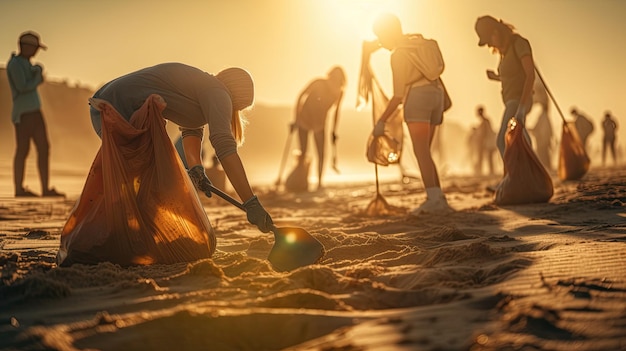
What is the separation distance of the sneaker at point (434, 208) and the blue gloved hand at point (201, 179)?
2467 millimetres

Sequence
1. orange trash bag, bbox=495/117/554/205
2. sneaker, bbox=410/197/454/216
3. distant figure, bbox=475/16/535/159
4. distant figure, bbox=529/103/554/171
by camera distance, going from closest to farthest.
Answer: sneaker, bbox=410/197/454/216, orange trash bag, bbox=495/117/554/205, distant figure, bbox=475/16/535/159, distant figure, bbox=529/103/554/171

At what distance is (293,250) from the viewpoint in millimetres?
3506

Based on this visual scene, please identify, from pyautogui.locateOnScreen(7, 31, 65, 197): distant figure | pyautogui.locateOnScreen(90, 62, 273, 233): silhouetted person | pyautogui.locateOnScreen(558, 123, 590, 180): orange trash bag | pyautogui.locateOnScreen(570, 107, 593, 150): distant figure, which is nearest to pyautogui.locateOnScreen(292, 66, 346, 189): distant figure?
pyautogui.locateOnScreen(558, 123, 590, 180): orange trash bag

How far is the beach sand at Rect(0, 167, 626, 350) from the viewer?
1.93 metres

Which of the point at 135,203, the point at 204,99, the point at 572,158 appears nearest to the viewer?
the point at 135,203

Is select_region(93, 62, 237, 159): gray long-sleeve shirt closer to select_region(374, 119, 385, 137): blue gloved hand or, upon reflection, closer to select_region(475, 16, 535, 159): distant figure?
select_region(374, 119, 385, 137): blue gloved hand

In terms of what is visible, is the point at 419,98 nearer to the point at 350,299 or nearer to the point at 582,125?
the point at 350,299

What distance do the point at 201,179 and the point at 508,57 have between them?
3818 millimetres

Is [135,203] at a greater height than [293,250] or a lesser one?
greater

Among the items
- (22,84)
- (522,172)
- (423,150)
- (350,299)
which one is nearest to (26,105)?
(22,84)

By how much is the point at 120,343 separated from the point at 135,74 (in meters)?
2.02

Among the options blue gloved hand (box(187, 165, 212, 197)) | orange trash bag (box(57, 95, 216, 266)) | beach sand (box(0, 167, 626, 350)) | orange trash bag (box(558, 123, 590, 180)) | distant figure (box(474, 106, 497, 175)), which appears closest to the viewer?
beach sand (box(0, 167, 626, 350))

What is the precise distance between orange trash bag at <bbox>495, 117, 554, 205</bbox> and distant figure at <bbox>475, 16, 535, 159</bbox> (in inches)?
6.5

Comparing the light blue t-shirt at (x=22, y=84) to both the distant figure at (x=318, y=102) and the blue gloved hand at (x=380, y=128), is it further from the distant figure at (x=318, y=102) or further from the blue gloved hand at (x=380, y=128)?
the blue gloved hand at (x=380, y=128)
